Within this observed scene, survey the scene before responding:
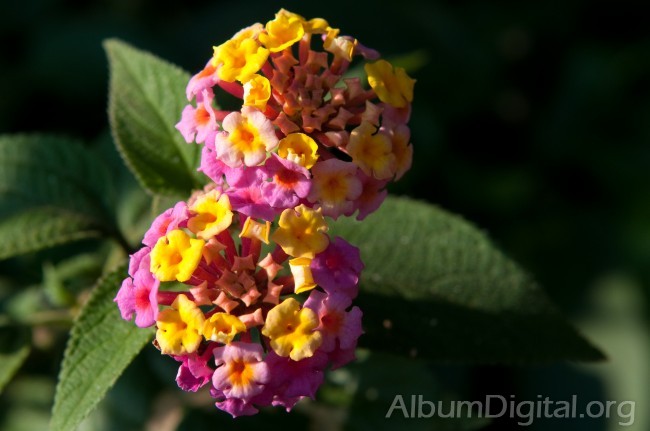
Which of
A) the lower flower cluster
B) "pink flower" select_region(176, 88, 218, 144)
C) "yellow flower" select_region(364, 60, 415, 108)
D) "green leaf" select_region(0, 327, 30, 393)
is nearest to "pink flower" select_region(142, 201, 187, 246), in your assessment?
the lower flower cluster

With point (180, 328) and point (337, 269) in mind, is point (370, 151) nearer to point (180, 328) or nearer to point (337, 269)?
point (337, 269)

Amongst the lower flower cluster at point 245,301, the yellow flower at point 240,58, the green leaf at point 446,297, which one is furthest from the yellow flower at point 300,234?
the green leaf at point 446,297

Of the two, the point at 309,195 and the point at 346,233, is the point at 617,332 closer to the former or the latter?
the point at 346,233

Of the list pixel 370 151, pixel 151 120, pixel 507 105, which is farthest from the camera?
pixel 507 105

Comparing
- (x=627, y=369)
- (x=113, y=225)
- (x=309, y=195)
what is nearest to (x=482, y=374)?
(x=627, y=369)

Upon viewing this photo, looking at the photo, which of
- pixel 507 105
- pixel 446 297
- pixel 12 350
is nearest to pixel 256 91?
pixel 446 297

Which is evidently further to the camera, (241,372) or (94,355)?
(94,355)
